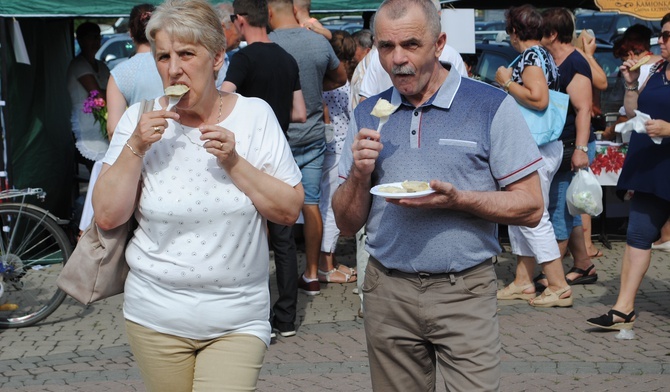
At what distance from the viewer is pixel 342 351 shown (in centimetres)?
648

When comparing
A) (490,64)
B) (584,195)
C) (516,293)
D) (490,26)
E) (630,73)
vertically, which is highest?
(630,73)

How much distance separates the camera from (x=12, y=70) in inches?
348

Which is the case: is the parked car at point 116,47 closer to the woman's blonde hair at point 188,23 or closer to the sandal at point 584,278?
the sandal at point 584,278

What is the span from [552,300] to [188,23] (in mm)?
4831

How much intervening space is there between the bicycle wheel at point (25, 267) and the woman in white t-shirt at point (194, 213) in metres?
3.91

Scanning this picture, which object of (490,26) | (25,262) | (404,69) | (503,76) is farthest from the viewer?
(490,26)

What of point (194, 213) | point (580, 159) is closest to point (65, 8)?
point (580, 159)

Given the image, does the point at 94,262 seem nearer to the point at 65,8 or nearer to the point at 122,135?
the point at 122,135

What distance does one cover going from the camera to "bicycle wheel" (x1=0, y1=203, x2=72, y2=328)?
718cm

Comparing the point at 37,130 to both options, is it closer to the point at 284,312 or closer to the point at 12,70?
the point at 12,70

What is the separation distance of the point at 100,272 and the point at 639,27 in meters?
7.92

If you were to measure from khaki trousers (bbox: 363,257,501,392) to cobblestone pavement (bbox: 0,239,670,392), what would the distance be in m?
2.08

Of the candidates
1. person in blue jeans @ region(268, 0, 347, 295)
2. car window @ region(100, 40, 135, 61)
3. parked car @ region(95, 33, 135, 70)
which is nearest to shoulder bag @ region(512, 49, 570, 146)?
person in blue jeans @ region(268, 0, 347, 295)

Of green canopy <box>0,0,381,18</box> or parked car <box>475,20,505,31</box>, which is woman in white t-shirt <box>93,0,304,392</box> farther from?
parked car <box>475,20,505,31</box>
